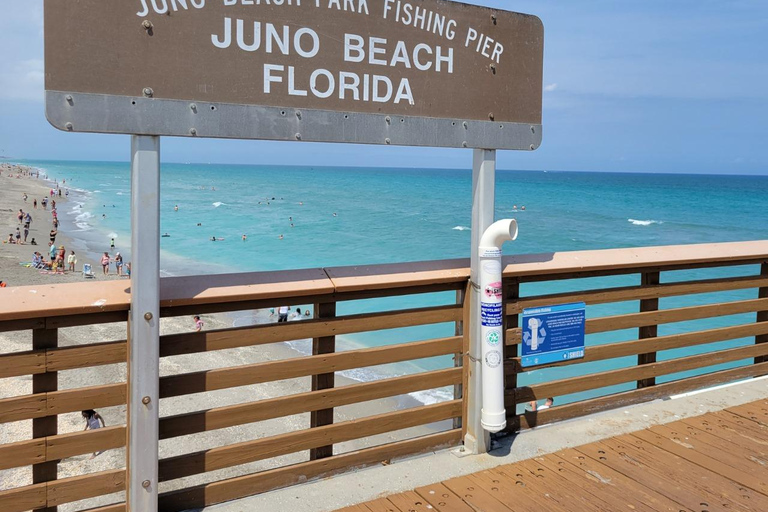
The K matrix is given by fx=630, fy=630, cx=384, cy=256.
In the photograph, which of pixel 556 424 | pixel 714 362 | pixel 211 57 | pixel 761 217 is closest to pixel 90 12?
pixel 211 57

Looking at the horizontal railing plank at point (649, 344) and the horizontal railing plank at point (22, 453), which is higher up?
the horizontal railing plank at point (649, 344)

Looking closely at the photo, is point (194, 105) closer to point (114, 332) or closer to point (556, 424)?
point (556, 424)

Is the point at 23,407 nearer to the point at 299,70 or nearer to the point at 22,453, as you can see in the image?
the point at 22,453

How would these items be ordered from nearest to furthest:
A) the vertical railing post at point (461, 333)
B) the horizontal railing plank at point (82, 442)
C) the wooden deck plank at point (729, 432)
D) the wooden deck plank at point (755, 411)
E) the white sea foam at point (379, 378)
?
the horizontal railing plank at point (82, 442) → the vertical railing post at point (461, 333) → the wooden deck plank at point (729, 432) → the wooden deck plank at point (755, 411) → the white sea foam at point (379, 378)

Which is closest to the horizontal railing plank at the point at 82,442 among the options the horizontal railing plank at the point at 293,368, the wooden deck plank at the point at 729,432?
the horizontal railing plank at the point at 293,368

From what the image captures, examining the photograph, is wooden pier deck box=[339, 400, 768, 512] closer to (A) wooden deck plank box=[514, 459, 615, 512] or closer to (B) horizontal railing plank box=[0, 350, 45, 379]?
(A) wooden deck plank box=[514, 459, 615, 512]

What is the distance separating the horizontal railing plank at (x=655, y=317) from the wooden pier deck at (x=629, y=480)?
71 centimetres

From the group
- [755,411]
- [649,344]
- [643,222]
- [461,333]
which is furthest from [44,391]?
[643,222]

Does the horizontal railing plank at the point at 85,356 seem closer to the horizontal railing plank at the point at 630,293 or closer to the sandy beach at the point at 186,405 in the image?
the horizontal railing plank at the point at 630,293

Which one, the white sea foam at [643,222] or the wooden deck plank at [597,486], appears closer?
the wooden deck plank at [597,486]

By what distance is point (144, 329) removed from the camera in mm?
2703

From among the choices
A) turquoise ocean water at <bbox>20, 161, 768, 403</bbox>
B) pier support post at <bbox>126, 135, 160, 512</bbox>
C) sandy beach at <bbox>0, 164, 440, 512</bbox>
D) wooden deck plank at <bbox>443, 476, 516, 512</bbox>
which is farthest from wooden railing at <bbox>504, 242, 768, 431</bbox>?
turquoise ocean water at <bbox>20, 161, 768, 403</bbox>

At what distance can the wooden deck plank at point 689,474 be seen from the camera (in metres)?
3.21

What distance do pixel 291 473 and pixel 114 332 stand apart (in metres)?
16.2
